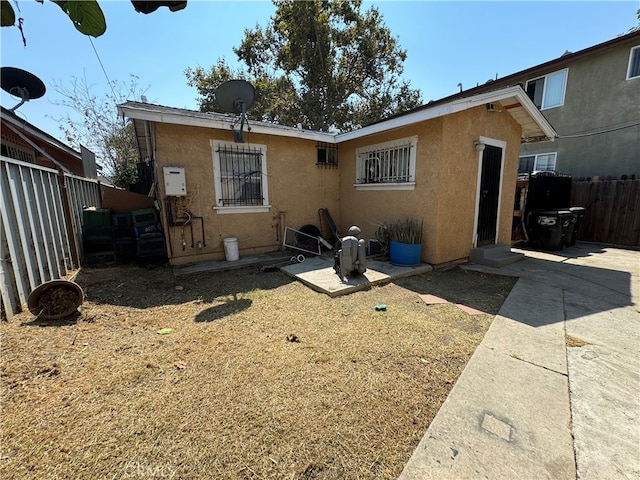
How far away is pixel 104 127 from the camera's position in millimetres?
12602

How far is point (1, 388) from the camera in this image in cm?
194

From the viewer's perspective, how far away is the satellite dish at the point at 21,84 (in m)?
5.36

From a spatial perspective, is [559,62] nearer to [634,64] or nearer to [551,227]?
[634,64]

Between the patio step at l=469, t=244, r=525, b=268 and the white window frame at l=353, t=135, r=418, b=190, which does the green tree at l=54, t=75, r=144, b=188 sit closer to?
the white window frame at l=353, t=135, r=418, b=190

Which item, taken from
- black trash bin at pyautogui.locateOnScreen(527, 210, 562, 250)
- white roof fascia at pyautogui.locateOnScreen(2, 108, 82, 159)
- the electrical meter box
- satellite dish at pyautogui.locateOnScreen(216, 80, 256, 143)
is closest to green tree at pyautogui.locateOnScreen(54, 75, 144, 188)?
white roof fascia at pyautogui.locateOnScreen(2, 108, 82, 159)

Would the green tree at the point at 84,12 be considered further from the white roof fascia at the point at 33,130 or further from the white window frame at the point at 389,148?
the white roof fascia at the point at 33,130

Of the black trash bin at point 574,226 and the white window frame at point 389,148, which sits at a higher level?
the white window frame at point 389,148

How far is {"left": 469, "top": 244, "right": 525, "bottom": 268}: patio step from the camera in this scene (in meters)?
5.79

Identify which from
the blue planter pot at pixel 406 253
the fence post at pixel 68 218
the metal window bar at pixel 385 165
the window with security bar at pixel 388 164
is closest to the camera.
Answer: the fence post at pixel 68 218

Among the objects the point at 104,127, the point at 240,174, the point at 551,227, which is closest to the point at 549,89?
the point at 551,227

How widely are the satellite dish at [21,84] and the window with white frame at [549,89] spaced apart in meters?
16.0

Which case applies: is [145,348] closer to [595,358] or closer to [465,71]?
[595,358]

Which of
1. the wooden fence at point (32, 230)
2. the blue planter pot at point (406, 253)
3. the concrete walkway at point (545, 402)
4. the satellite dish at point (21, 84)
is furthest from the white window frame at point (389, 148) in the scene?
the satellite dish at point (21, 84)

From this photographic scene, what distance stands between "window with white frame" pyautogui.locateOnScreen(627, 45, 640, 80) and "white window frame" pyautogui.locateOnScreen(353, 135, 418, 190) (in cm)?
961
